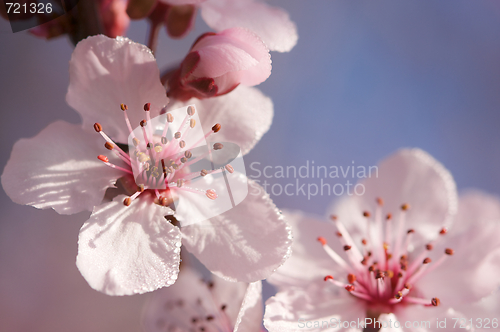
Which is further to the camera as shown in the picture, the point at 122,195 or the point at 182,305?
the point at 182,305

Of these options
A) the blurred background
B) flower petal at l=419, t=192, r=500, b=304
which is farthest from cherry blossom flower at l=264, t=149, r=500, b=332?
the blurred background

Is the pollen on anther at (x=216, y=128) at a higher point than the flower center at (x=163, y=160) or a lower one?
higher

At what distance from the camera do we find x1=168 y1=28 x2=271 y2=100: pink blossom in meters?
0.42

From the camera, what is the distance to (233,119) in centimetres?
52

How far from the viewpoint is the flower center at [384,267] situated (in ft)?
1.84

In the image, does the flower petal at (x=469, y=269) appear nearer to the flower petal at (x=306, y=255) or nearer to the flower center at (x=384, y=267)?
the flower center at (x=384, y=267)

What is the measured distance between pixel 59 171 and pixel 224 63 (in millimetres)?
229

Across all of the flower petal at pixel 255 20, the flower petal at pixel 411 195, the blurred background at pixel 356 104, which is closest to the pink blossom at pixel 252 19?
the flower petal at pixel 255 20

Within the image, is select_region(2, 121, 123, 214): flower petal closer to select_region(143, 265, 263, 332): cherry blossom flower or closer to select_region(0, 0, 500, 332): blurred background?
select_region(143, 265, 263, 332): cherry blossom flower

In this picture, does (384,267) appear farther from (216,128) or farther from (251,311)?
(216,128)

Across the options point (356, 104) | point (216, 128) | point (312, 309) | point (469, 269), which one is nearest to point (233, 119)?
point (216, 128)

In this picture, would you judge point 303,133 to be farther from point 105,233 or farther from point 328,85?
point 105,233

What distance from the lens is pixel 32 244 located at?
1144 mm

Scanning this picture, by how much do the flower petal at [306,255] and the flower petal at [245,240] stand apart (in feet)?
0.44
